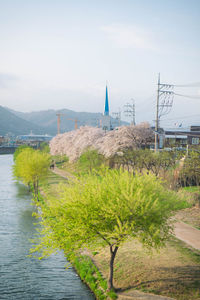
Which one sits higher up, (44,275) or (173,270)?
(173,270)

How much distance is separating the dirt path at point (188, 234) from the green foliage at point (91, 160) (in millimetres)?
33844

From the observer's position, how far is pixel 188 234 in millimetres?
23344

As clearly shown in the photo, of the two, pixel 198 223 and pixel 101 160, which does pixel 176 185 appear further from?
pixel 101 160

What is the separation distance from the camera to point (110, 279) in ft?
53.8

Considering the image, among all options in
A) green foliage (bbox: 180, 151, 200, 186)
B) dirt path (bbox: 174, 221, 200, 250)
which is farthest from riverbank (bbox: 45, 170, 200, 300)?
green foliage (bbox: 180, 151, 200, 186)

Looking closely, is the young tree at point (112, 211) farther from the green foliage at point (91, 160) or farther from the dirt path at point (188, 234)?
the green foliage at point (91, 160)

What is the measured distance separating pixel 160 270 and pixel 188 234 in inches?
264

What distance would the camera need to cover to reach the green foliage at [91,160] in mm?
59600

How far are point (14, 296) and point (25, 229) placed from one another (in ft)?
41.6

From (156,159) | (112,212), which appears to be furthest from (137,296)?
(156,159)

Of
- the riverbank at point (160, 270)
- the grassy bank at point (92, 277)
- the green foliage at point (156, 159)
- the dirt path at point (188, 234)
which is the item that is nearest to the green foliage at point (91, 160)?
the green foliage at point (156, 159)

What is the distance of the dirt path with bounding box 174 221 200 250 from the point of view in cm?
2136

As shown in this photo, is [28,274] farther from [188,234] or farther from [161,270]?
[188,234]

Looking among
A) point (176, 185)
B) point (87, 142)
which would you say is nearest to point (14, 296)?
point (176, 185)
